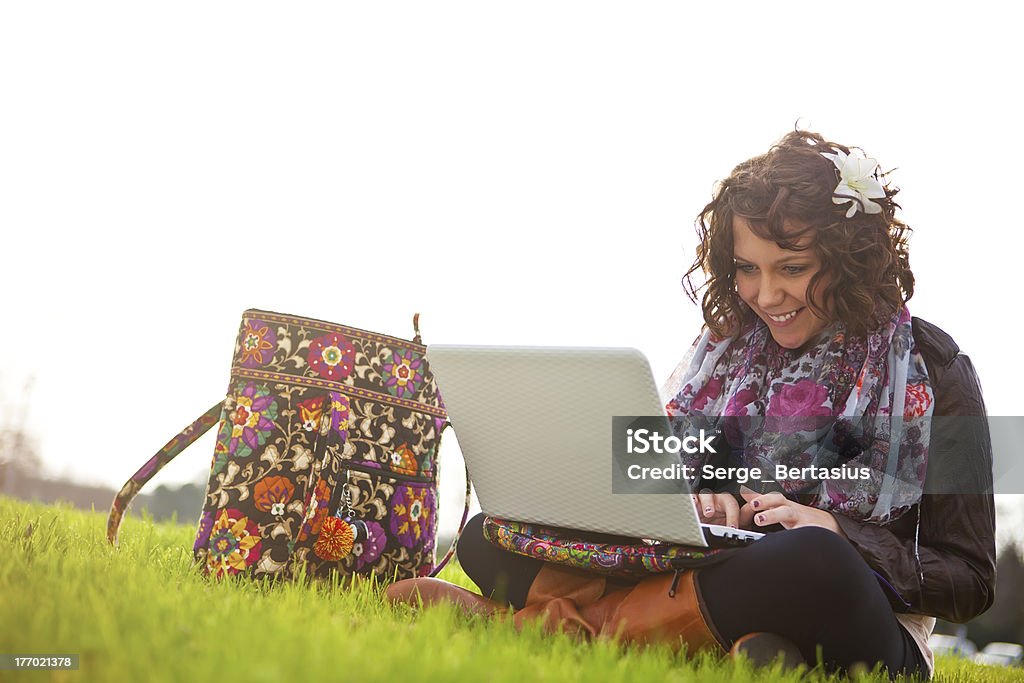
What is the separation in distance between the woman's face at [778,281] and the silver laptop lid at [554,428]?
2.40 feet

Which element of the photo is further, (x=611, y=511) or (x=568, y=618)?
(x=568, y=618)

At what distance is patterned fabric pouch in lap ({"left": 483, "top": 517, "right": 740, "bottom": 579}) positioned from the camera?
189cm

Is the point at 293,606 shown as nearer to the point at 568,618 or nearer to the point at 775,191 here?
the point at 568,618

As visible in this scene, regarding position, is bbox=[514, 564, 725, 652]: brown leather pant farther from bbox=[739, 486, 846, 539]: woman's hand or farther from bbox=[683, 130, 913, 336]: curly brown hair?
bbox=[683, 130, 913, 336]: curly brown hair

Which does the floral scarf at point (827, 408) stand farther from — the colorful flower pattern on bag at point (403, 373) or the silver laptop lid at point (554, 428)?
the colorful flower pattern on bag at point (403, 373)

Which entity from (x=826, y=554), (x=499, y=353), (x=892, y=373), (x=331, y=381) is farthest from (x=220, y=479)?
(x=892, y=373)

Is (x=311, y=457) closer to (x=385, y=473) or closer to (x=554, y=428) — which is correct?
(x=385, y=473)

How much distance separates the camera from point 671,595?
192 centimetres

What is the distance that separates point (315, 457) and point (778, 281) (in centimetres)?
133

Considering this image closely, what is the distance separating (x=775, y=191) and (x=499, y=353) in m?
0.93

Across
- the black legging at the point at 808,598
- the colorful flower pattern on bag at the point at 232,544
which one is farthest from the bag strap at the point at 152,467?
the black legging at the point at 808,598

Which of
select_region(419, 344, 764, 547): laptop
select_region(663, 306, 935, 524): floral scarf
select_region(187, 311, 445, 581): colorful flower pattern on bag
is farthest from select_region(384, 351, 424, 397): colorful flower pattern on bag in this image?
select_region(663, 306, 935, 524): floral scarf

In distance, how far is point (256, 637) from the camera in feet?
4.60

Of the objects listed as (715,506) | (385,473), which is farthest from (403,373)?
(715,506)
